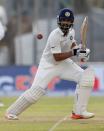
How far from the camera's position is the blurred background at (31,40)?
21016mm

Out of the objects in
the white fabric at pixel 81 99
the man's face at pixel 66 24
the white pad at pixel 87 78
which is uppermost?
the man's face at pixel 66 24

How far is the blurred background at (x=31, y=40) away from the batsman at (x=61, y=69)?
7776 mm

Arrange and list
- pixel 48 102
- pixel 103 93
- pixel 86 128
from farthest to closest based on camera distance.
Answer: pixel 103 93 < pixel 48 102 < pixel 86 128

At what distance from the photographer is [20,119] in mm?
12219

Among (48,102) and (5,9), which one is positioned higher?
(5,9)

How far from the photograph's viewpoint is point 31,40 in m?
21.7

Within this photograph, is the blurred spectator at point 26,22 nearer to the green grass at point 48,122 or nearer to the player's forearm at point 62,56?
the green grass at point 48,122

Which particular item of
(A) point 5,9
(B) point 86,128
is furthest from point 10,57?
(B) point 86,128

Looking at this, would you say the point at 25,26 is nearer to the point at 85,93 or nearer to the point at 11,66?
the point at 11,66

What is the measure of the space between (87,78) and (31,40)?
9859 millimetres

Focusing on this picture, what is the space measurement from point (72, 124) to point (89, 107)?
4252 millimetres

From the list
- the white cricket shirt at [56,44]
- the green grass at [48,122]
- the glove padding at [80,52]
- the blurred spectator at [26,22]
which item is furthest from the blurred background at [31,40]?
the glove padding at [80,52]

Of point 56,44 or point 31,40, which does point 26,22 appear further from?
point 56,44

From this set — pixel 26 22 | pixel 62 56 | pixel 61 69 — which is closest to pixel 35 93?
pixel 61 69
